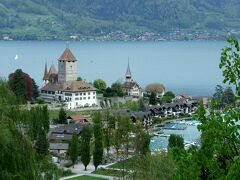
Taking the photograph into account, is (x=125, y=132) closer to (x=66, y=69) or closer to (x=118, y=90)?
(x=66, y=69)

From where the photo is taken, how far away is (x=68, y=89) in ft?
169

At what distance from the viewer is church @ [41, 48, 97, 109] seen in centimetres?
5103

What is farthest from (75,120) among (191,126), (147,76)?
(147,76)

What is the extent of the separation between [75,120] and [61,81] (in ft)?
34.0

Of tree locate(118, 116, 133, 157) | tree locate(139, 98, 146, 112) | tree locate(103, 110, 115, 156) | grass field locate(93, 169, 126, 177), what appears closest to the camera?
grass field locate(93, 169, 126, 177)

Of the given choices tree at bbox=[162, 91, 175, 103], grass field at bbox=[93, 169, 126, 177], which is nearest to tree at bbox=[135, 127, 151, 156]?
grass field at bbox=[93, 169, 126, 177]

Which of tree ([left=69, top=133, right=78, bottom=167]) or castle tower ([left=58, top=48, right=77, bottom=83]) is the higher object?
castle tower ([left=58, top=48, right=77, bottom=83])

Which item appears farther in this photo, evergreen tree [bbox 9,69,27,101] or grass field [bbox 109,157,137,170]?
evergreen tree [bbox 9,69,27,101]

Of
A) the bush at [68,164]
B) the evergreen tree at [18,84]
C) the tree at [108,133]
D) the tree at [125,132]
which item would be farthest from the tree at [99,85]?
the bush at [68,164]

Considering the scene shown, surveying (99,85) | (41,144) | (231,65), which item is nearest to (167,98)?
(99,85)

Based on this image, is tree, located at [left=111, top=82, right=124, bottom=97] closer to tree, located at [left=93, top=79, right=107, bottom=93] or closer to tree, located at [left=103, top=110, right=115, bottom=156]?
tree, located at [left=93, top=79, right=107, bottom=93]

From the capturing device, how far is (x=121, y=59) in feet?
458

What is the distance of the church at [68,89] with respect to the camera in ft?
167

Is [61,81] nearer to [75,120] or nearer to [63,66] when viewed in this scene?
[63,66]
